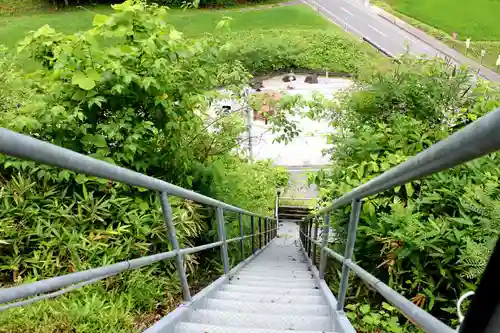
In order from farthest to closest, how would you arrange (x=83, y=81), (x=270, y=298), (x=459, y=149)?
(x=83, y=81)
(x=270, y=298)
(x=459, y=149)

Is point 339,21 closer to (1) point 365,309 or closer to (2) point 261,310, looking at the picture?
(1) point 365,309

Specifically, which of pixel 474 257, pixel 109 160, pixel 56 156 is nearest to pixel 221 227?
pixel 109 160

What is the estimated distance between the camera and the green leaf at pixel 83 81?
3.01 m

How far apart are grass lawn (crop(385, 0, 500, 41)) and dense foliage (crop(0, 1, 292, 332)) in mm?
29071

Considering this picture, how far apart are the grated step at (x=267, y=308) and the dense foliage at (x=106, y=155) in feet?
1.56

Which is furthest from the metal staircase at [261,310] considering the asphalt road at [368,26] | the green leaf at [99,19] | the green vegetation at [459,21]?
the green vegetation at [459,21]

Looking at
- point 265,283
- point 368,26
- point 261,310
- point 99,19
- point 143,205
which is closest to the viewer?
point 261,310

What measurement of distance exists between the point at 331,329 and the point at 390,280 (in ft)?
2.25

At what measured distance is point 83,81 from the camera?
9.94ft

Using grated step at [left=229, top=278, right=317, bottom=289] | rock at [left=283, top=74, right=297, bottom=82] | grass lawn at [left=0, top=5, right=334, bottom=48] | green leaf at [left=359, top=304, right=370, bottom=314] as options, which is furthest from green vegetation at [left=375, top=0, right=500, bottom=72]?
green leaf at [left=359, top=304, right=370, bottom=314]

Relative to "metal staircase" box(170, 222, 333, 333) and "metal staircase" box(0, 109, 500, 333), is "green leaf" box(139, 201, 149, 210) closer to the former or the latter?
"metal staircase" box(0, 109, 500, 333)

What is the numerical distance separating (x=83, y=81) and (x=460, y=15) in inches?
1370

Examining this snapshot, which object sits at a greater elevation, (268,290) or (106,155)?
(106,155)

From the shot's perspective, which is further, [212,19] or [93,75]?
[212,19]
